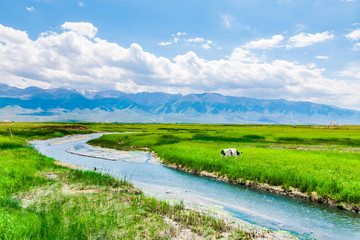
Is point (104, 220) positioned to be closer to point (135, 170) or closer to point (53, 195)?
point (53, 195)

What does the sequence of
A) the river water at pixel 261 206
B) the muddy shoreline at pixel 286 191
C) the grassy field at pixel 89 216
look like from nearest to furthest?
the grassy field at pixel 89 216 → the river water at pixel 261 206 → the muddy shoreline at pixel 286 191

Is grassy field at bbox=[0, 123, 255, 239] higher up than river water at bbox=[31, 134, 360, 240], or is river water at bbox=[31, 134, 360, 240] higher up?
grassy field at bbox=[0, 123, 255, 239]

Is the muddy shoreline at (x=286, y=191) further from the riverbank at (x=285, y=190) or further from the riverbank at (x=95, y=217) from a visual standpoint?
the riverbank at (x=95, y=217)

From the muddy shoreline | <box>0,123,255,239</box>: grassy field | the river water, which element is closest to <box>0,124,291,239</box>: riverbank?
<box>0,123,255,239</box>: grassy field

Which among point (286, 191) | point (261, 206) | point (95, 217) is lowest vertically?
point (261, 206)

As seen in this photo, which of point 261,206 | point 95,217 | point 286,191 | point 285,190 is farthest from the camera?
point 285,190

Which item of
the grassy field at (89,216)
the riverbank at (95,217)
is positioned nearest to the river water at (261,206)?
the riverbank at (95,217)

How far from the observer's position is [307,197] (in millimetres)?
20422

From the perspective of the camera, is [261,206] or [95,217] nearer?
[95,217]

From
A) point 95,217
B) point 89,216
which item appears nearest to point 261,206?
point 95,217

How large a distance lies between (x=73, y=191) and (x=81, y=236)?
359 inches

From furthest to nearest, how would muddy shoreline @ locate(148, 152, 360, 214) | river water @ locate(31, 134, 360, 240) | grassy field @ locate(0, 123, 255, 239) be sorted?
muddy shoreline @ locate(148, 152, 360, 214) < river water @ locate(31, 134, 360, 240) < grassy field @ locate(0, 123, 255, 239)

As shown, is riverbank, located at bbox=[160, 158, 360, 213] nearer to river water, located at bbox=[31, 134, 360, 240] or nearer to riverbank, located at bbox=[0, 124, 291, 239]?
river water, located at bbox=[31, 134, 360, 240]

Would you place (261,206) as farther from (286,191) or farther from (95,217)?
(95,217)
